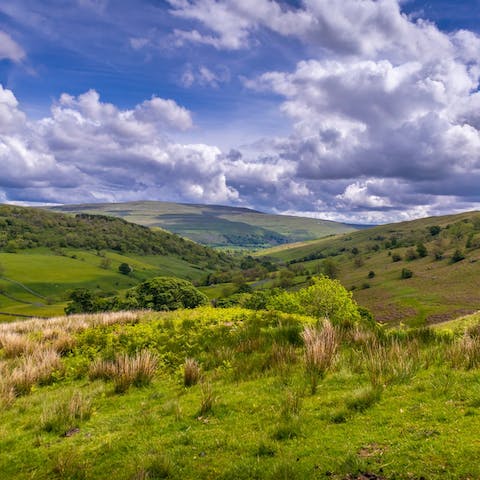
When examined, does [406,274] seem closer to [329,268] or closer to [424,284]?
[424,284]

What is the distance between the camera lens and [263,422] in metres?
8.02

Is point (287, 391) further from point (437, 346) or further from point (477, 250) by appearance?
point (477, 250)

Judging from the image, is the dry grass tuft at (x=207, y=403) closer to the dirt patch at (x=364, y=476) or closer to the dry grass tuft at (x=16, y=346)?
the dirt patch at (x=364, y=476)

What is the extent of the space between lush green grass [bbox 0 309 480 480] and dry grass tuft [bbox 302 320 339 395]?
0.21 m

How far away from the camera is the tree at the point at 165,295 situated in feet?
257

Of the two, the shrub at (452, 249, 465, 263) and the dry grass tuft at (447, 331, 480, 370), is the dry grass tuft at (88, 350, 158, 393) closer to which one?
the dry grass tuft at (447, 331, 480, 370)

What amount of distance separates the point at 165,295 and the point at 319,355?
70.9 metres

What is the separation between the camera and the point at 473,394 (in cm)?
779

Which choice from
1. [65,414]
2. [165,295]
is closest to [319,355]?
[65,414]

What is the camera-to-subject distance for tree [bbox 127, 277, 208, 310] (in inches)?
3088

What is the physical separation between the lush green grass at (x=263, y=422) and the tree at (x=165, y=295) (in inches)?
2563

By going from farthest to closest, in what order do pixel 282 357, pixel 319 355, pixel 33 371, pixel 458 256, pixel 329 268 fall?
pixel 329 268 → pixel 458 256 → pixel 33 371 → pixel 282 357 → pixel 319 355

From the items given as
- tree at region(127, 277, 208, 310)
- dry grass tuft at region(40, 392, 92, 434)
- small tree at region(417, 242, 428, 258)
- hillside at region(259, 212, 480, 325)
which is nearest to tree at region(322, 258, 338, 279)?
hillside at region(259, 212, 480, 325)

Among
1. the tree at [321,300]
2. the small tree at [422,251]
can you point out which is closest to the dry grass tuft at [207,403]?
the tree at [321,300]
